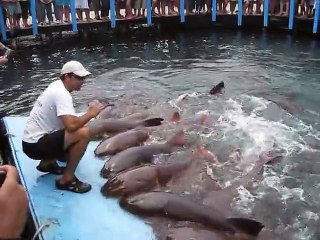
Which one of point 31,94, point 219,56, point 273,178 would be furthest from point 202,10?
point 273,178

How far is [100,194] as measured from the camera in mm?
5699

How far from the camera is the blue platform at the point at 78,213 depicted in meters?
5.02

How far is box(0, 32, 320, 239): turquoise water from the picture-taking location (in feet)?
20.7

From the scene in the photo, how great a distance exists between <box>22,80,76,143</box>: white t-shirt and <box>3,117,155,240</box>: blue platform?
27.0 inches

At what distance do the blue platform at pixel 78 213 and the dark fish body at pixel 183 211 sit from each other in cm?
15

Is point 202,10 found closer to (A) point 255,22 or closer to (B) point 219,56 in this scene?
(A) point 255,22

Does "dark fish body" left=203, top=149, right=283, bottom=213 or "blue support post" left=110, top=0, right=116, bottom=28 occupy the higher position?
"blue support post" left=110, top=0, right=116, bottom=28

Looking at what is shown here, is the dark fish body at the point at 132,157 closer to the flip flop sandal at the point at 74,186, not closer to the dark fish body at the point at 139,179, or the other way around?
the dark fish body at the point at 139,179

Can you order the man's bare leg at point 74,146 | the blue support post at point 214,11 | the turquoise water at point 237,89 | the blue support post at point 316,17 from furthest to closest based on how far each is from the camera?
the blue support post at point 214,11
the blue support post at point 316,17
the turquoise water at point 237,89
the man's bare leg at point 74,146

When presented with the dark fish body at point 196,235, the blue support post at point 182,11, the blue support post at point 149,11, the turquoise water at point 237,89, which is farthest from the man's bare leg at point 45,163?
the blue support post at point 182,11

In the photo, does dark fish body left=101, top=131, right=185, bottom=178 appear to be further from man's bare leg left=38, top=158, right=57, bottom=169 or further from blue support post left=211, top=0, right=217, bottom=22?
blue support post left=211, top=0, right=217, bottom=22

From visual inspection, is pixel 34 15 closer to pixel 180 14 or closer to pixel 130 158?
pixel 180 14

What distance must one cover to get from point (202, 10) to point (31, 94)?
8689 millimetres

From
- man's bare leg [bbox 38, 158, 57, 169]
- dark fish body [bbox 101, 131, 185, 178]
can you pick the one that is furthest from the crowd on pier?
man's bare leg [bbox 38, 158, 57, 169]
